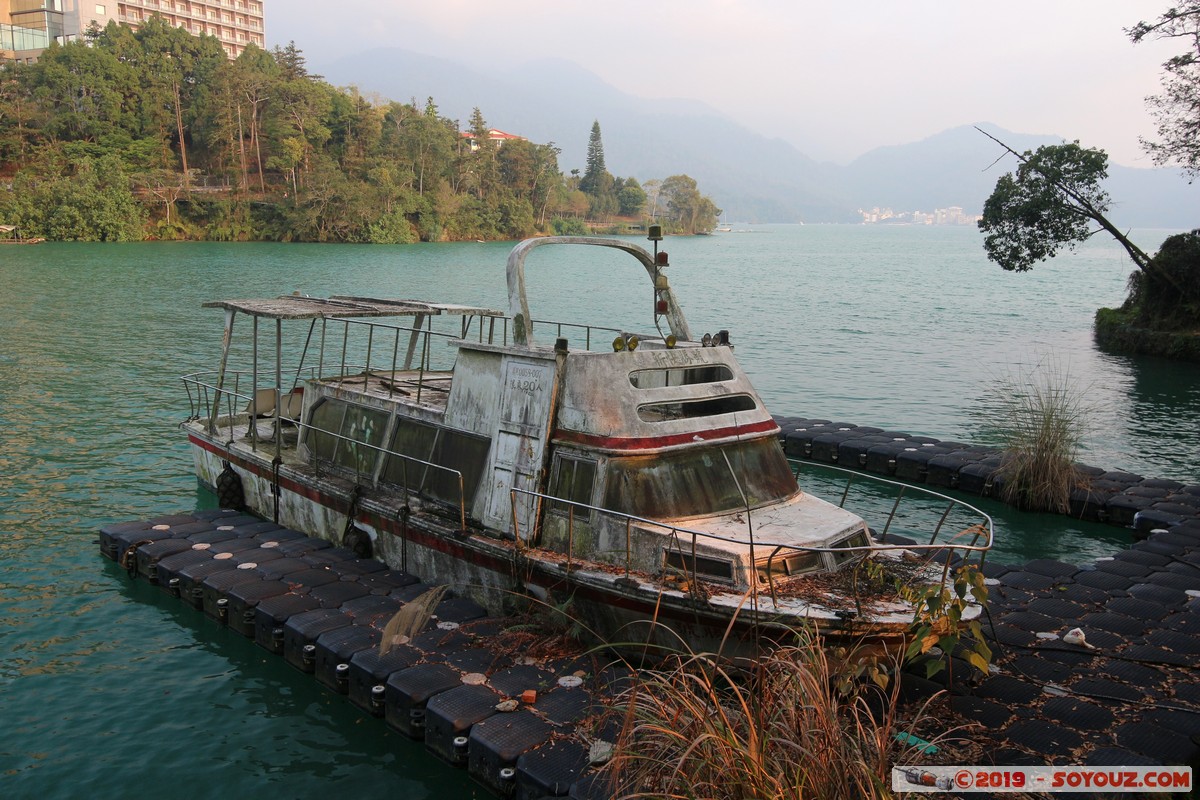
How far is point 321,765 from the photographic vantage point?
416 inches

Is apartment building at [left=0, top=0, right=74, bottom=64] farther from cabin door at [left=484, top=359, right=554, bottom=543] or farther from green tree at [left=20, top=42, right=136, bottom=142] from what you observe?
cabin door at [left=484, top=359, right=554, bottom=543]

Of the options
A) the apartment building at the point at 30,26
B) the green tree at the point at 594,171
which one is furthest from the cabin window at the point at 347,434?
the green tree at the point at 594,171

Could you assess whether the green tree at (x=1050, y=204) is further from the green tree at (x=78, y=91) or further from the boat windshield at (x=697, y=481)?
the green tree at (x=78, y=91)

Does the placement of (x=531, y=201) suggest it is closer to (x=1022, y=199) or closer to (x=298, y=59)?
(x=298, y=59)

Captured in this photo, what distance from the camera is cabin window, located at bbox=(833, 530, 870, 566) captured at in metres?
11.2

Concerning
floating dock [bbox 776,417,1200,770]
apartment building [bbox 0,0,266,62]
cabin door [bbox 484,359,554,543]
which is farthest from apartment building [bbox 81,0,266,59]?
floating dock [bbox 776,417,1200,770]

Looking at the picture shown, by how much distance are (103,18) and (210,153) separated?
47092 millimetres

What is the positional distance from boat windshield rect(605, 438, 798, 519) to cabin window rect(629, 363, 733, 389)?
1.14 meters

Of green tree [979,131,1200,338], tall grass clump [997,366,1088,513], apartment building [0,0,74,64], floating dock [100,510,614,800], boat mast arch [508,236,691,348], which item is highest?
apartment building [0,0,74,64]

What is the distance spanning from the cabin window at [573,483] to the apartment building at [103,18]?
120m

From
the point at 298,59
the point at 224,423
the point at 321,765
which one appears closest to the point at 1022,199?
the point at 224,423

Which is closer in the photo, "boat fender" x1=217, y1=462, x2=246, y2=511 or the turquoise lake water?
the turquoise lake water

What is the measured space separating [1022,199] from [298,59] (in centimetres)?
10624

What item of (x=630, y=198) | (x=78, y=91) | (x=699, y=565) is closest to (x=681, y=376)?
(x=699, y=565)
